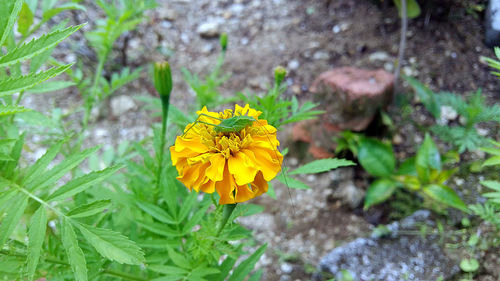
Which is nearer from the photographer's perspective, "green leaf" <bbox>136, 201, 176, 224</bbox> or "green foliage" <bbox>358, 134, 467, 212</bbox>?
"green leaf" <bbox>136, 201, 176, 224</bbox>

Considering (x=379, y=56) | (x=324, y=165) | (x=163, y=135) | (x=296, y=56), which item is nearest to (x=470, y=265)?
(x=324, y=165)

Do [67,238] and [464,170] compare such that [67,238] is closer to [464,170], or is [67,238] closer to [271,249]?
[271,249]

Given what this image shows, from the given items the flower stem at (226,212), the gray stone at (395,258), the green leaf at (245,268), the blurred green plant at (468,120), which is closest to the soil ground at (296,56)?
the gray stone at (395,258)

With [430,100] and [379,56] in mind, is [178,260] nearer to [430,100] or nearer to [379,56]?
[430,100]

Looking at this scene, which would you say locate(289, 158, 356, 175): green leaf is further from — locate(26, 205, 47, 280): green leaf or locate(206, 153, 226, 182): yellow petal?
locate(26, 205, 47, 280): green leaf

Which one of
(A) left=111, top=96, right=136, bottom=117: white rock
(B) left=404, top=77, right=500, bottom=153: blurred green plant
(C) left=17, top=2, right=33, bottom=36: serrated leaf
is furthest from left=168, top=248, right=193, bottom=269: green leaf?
(A) left=111, top=96, right=136, bottom=117: white rock
